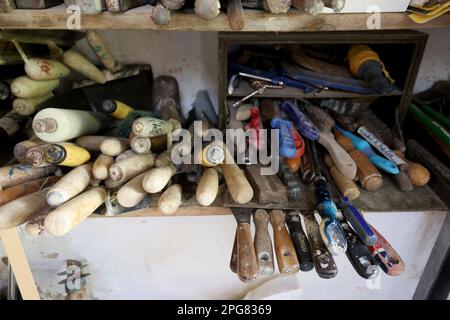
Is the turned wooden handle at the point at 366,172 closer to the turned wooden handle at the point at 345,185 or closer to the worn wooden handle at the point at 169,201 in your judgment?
the turned wooden handle at the point at 345,185

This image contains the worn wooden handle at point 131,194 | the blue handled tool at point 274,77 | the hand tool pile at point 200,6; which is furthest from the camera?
the blue handled tool at point 274,77

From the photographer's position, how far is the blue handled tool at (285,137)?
756 millimetres

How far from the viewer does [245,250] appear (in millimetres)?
617

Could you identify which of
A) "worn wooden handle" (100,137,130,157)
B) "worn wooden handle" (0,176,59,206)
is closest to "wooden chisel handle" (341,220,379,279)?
"worn wooden handle" (100,137,130,157)

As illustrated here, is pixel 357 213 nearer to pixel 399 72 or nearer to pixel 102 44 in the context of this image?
pixel 399 72

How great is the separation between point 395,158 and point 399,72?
0.79 ft

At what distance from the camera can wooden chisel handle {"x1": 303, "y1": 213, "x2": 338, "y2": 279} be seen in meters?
0.57

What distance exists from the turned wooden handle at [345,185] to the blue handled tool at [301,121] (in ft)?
0.30

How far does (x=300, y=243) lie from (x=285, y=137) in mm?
248

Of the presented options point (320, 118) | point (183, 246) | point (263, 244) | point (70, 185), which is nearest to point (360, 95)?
point (320, 118)

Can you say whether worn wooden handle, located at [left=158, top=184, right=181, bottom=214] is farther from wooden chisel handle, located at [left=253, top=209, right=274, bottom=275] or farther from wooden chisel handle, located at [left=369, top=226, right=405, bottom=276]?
wooden chisel handle, located at [left=369, top=226, right=405, bottom=276]

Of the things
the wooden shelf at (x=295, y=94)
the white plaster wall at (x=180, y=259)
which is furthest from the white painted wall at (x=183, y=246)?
the wooden shelf at (x=295, y=94)

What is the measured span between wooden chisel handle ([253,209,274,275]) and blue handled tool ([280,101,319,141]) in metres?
0.22
